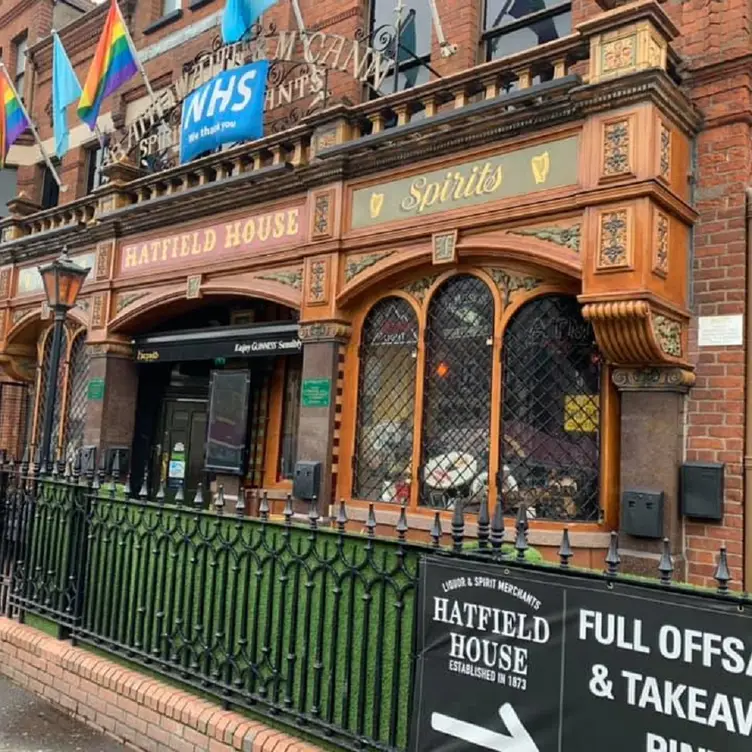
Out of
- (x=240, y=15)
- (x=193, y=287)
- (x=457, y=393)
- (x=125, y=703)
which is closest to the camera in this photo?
(x=125, y=703)

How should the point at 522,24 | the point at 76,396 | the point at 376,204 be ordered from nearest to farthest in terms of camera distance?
the point at 376,204 → the point at 522,24 → the point at 76,396

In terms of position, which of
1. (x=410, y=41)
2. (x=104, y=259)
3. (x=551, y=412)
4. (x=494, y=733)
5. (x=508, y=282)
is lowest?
(x=494, y=733)

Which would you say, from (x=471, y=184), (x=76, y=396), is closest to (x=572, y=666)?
(x=471, y=184)

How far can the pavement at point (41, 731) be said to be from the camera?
4289 millimetres

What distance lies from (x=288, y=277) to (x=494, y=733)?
5.68 metres

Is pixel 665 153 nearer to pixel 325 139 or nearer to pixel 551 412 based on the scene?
pixel 551 412

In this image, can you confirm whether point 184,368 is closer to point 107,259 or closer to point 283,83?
point 107,259

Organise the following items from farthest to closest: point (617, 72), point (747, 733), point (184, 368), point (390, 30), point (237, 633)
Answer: point (184, 368) < point (390, 30) < point (617, 72) < point (237, 633) < point (747, 733)

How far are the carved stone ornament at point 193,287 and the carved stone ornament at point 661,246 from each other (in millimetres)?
5346

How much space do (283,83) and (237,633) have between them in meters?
7.31

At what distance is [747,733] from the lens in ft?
7.74

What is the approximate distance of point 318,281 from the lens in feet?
24.5

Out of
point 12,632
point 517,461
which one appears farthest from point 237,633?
point 517,461

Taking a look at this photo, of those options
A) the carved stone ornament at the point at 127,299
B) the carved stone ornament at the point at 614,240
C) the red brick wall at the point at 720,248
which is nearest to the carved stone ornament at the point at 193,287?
the carved stone ornament at the point at 127,299
